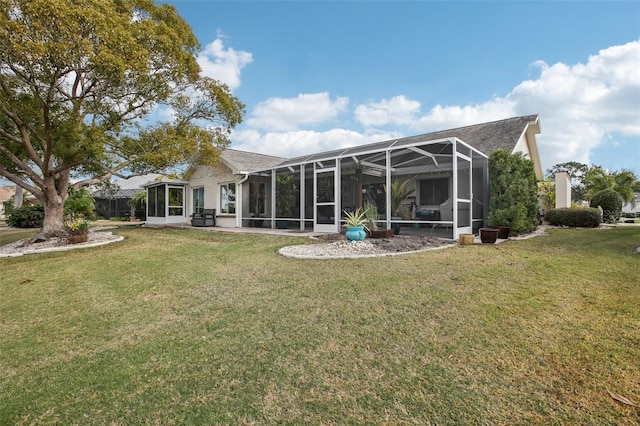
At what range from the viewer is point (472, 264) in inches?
214

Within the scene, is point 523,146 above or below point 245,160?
above

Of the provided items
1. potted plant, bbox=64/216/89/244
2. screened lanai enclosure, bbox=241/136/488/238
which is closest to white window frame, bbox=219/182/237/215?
screened lanai enclosure, bbox=241/136/488/238

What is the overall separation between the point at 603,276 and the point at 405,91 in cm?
1011

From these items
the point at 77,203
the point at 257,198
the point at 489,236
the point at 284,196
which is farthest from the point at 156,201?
the point at 489,236

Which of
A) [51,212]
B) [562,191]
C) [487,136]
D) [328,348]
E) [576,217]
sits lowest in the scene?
[328,348]

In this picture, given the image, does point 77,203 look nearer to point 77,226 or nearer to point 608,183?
point 77,226

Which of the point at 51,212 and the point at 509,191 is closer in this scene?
the point at 509,191

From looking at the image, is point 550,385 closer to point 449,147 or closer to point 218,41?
point 449,147

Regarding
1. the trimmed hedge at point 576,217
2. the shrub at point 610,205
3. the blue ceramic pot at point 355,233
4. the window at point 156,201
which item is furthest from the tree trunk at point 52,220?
the shrub at point 610,205

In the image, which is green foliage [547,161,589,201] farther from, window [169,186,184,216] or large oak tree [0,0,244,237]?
large oak tree [0,0,244,237]

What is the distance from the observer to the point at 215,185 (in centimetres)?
1695

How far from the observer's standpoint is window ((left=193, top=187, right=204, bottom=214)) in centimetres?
1822

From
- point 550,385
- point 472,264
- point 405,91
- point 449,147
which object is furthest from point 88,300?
point 405,91

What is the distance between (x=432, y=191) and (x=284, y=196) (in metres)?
6.46
